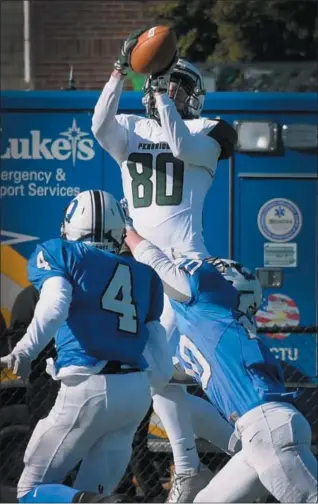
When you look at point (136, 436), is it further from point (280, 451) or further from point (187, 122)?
point (280, 451)

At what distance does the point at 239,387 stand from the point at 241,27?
7.81 m

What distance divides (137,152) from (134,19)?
24.4 feet

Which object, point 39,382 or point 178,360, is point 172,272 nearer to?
point 178,360

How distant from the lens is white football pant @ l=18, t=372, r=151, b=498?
5.49 meters

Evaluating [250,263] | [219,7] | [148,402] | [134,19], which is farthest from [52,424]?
[134,19]

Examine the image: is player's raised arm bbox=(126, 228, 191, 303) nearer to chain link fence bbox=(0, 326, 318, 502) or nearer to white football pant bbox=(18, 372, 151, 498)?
white football pant bbox=(18, 372, 151, 498)

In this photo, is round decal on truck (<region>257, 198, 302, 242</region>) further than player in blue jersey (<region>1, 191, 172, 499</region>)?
Yes

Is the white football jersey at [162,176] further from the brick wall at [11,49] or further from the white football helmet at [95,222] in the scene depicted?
the brick wall at [11,49]

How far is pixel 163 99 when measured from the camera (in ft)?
21.5

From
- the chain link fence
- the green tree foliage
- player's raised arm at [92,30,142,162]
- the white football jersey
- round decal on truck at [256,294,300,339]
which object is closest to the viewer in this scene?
player's raised arm at [92,30,142,162]

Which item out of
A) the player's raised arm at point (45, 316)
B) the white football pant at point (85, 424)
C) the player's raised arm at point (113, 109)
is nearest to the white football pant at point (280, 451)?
the white football pant at point (85, 424)

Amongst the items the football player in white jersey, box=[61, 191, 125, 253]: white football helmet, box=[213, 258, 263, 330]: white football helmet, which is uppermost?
the football player in white jersey

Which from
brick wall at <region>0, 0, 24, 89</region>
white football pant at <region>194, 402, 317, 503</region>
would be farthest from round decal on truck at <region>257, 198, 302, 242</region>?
brick wall at <region>0, 0, 24, 89</region>

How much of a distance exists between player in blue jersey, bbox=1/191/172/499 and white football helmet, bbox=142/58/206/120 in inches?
46.4
